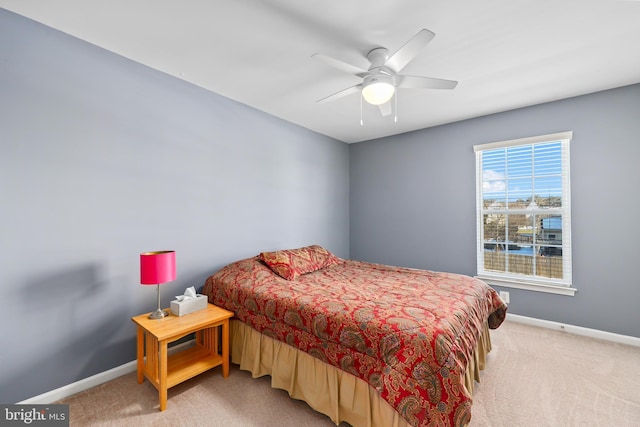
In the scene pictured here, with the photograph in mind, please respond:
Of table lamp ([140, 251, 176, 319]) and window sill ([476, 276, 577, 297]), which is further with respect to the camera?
window sill ([476, 276, 577, 297])

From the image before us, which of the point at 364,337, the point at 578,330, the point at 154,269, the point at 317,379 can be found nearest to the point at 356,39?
the point at 364,337

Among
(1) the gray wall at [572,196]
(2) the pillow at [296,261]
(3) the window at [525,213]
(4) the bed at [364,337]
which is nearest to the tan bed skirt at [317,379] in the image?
(4) the bed at [364,337]

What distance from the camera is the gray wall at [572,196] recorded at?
8.79 feet

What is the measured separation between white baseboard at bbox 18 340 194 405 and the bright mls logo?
0.20ft

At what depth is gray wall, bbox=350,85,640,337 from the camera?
2.68 metres

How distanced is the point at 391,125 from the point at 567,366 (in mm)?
3197

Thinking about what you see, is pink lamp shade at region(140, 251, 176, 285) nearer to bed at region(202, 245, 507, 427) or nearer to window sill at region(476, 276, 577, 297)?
bed at region(202, 245, 507, 427)

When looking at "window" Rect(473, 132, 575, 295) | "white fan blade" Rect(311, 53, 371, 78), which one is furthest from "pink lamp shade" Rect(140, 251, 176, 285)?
"window" Rect(473, 132, 575, 295)

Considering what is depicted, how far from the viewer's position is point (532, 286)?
3123 mm

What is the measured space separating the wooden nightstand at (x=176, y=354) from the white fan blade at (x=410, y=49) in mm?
2316

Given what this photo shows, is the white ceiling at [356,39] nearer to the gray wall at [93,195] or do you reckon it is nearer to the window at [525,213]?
the gray wall at [93,195]

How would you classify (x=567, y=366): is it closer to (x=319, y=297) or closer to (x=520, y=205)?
(x=520, y=205)

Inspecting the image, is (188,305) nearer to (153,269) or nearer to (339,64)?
(153,269)

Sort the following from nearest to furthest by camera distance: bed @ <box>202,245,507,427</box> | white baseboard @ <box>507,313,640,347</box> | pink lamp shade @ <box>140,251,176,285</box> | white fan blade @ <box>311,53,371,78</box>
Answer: bed @ <box>202,245,507,427</box>, white fan blade @ <box>311,53,371,78</box>, pink lamp shade @ <box>140,251,176,285</box>, white baseboard @ <box>507,313,640,347</box>
